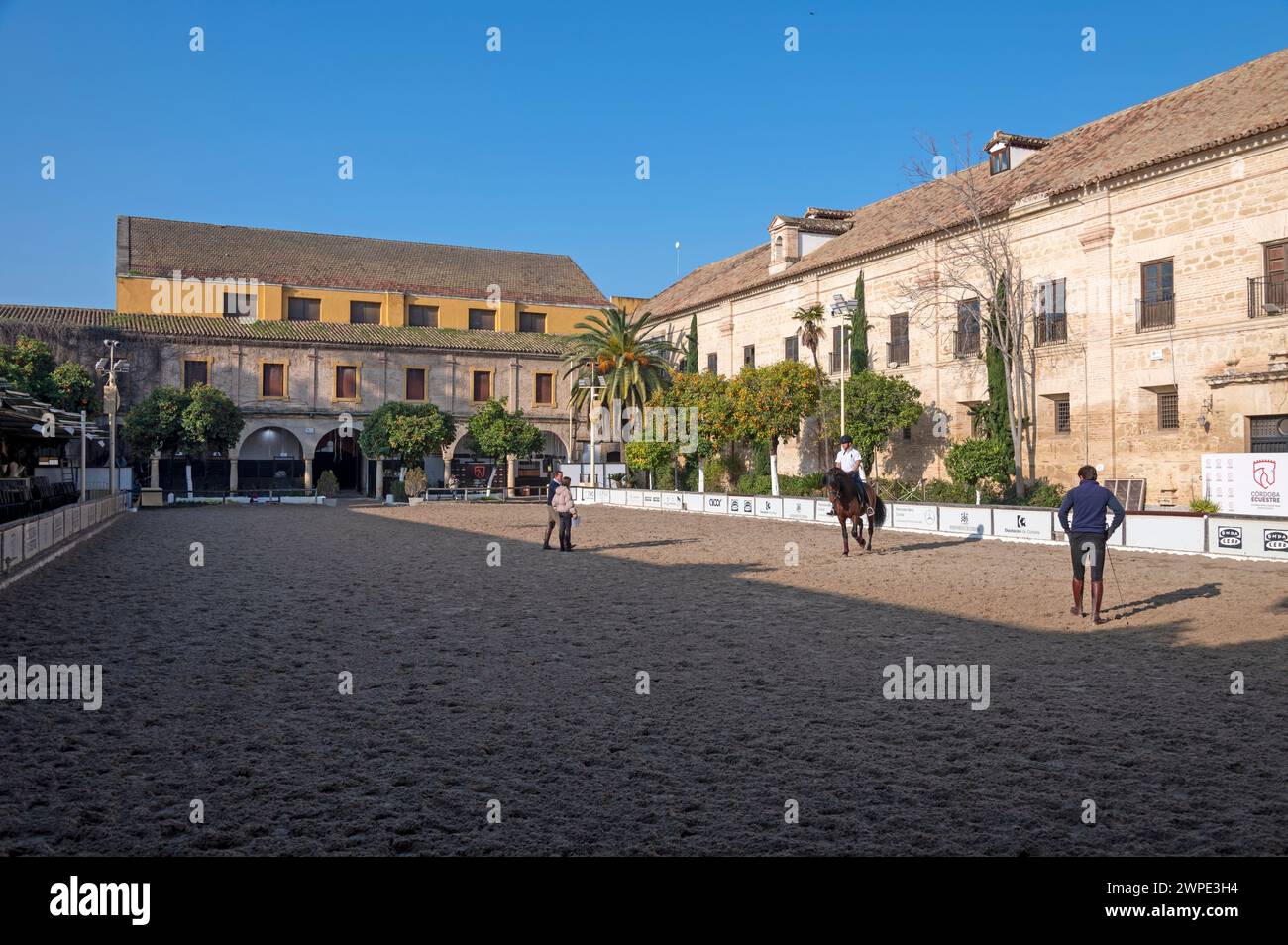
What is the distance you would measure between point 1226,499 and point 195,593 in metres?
21.1

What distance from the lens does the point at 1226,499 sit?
21.9 meters

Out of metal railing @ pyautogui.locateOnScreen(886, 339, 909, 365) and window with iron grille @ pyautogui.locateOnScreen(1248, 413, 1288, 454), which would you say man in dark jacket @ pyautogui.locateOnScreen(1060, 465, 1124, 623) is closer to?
window with iron grille @ pyautogui.locateOnScreen(1248, 413, 1288, 454)

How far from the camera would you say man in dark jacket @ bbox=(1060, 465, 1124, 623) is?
11.0 m

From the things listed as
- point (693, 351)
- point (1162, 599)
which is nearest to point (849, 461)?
point (1162, 599)

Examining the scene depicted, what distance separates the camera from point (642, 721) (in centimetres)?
684

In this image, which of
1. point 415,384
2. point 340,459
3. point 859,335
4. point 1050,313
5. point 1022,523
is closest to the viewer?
point 1022,523

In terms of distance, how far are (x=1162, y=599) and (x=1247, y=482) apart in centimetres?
1074

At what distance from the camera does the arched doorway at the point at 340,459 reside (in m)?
54.7

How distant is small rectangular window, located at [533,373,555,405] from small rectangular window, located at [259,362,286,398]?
1421 centimetres

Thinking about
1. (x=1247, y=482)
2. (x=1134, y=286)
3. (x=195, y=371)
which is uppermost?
(x=195, y=371)

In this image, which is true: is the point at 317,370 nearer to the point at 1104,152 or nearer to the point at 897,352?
the point at 897,352

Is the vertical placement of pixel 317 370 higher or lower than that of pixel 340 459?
higher
